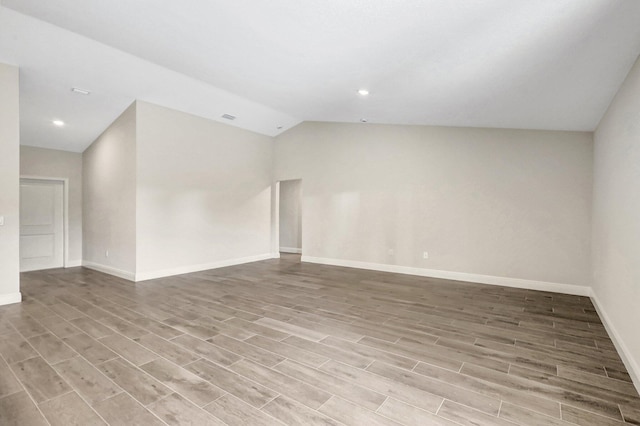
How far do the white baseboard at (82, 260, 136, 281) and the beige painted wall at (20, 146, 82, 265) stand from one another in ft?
1.49

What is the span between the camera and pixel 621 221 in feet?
9.46

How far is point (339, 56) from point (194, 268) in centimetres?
482

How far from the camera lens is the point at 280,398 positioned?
2018 millimetres

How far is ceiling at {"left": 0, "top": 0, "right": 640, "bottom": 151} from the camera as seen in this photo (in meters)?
2.33

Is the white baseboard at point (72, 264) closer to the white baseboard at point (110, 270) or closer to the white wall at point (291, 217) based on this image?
the white baseboard at point (110, 270)

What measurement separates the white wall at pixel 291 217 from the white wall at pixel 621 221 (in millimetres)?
6945

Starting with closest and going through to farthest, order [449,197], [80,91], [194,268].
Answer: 1. [80,91]
2. [449,197]
3. [194,268]

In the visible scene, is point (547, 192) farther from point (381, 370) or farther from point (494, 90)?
point (381, 370)

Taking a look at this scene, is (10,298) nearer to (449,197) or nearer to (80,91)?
(80,91)

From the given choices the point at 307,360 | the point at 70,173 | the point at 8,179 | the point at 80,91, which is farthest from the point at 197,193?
the point at 307,360

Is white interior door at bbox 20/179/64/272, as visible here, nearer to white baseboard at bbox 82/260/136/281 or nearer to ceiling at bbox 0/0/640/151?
white baseboard at bbox 82/260/136/281

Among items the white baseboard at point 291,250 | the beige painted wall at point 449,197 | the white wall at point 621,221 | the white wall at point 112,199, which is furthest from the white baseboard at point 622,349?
the white baseboard at point 291,250

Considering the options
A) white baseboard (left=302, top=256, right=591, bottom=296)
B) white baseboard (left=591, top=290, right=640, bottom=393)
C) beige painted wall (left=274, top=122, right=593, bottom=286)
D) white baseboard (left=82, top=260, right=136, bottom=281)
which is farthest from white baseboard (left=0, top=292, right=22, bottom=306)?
white baseboard (left=591, top=290, right=640, bottom=393)

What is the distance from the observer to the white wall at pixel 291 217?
31.3 feet
